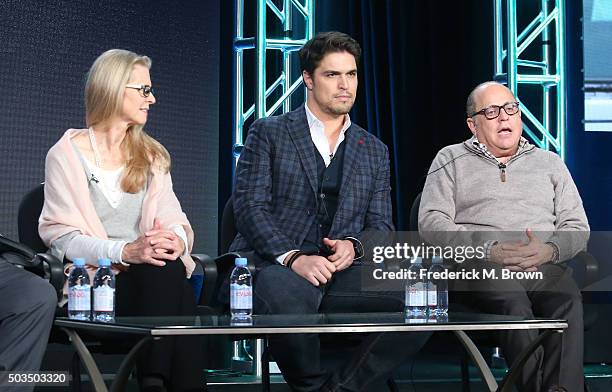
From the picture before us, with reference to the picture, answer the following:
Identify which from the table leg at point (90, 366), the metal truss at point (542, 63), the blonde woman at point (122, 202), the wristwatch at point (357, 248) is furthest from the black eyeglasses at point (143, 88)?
the metal truss at point (542, 63)

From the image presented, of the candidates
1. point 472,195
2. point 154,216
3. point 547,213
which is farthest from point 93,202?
point 547,213

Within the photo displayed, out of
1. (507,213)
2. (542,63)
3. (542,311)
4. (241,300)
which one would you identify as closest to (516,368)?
(542,311)

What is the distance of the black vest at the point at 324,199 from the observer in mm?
3518

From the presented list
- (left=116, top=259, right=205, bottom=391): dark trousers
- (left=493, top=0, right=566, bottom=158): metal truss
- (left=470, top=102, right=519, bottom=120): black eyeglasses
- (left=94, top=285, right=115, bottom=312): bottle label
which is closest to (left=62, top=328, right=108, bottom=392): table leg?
(left=94, top=285, right=115, bottom=312): bottle label

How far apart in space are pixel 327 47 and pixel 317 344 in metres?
1.15

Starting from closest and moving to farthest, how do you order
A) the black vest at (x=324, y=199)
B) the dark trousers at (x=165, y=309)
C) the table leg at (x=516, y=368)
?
the table leg at (x=516, y=368), the dark trousers at (x=165, y=309), the black vest at (x=324, y=199)

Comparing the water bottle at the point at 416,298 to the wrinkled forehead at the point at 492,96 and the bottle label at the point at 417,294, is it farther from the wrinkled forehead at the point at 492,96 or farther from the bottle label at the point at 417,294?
the wrinkled forehead at the point at 492,96

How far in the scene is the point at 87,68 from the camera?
15.0 feet

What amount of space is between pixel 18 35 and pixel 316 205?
1.75m

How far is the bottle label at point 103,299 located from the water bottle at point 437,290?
93 centimetres

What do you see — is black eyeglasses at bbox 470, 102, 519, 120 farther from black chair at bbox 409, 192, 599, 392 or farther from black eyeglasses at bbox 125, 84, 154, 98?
black eyeglasses at bbox 125, 84, 154, 98

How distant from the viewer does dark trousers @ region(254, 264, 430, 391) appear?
2.98 m

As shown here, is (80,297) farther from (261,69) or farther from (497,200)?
(261,69)

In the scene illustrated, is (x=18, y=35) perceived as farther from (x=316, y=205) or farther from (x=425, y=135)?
(x=425, y=135)
